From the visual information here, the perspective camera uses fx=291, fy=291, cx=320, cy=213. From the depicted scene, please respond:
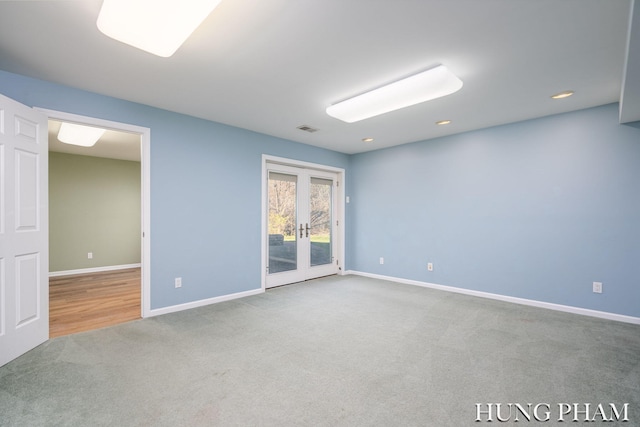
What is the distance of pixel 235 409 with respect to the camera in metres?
1.84

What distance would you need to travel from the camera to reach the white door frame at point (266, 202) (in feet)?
15.3

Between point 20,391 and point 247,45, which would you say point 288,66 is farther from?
point 20,391

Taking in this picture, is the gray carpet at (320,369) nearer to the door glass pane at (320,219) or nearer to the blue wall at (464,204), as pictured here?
the blue wall at (464,204)

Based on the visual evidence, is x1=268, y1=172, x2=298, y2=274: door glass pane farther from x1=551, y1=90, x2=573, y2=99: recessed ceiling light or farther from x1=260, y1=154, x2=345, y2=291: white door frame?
x1=551, y1=90, x2=573, y2=99: recessed ceiling light

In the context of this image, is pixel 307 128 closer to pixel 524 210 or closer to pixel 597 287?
pixel 524 210

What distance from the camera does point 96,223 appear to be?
6305 mm

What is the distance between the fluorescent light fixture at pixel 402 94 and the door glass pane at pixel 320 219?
229 centimetres

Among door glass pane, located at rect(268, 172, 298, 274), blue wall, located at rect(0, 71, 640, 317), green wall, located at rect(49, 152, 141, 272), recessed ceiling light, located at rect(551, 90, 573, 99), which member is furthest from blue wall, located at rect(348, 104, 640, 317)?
green wall, located at rect(49, 152, 141, 272)

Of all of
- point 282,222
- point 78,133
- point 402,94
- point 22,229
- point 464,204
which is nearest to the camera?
point 22,229

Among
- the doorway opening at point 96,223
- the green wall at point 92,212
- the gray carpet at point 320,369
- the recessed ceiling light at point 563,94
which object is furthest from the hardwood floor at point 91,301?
the recessed ceiling light at point 563,94

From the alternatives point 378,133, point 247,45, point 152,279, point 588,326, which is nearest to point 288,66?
point 247,45

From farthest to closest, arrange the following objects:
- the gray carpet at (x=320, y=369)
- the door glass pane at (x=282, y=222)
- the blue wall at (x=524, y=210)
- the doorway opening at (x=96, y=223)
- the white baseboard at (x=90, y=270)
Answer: the white baseboard at (x=90, y=270), the door glass pane at (x=282, y=222), the doorway opening at (x=96, y=223), the blue wall at (x=524, y=210), the gray carpet at (x=320, y=369)

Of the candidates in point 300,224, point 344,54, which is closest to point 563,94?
point 344,54

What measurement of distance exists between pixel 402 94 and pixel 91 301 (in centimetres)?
497
